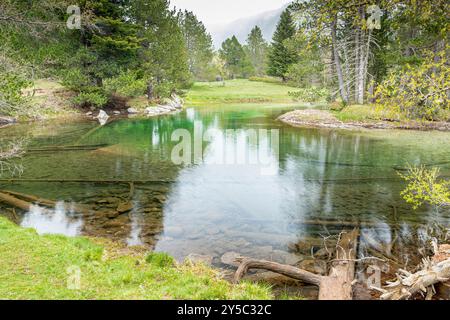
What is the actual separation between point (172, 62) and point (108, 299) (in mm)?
52548

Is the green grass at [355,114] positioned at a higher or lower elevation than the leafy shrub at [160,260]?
higher

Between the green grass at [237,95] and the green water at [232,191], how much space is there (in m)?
49.5

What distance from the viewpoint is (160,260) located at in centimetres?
855

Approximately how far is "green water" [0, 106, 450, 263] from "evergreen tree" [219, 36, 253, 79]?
100456 millimetres

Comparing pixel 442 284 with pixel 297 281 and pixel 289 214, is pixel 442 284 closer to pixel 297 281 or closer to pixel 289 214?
pixel 297 281

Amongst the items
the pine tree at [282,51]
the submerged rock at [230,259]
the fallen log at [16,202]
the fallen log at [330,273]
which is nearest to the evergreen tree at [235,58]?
the pine tree at [282,51]

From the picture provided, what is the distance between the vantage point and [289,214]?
12.7m

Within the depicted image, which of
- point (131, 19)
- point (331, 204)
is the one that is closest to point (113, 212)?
point (331, 204)

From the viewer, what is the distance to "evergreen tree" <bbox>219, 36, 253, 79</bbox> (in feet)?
405

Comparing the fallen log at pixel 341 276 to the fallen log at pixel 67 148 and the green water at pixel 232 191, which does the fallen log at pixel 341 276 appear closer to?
the green water at pixel 232 191

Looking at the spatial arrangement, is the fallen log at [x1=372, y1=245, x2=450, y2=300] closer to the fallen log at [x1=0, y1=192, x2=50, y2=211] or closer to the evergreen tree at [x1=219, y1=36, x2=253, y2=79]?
the fallen log at [x1=0, y1=192, x2=50, y2=211]

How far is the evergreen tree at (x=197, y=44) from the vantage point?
104 metres

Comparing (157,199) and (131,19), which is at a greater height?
(131,19)

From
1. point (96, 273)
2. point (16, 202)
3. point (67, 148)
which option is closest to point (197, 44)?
point (67, 148)
